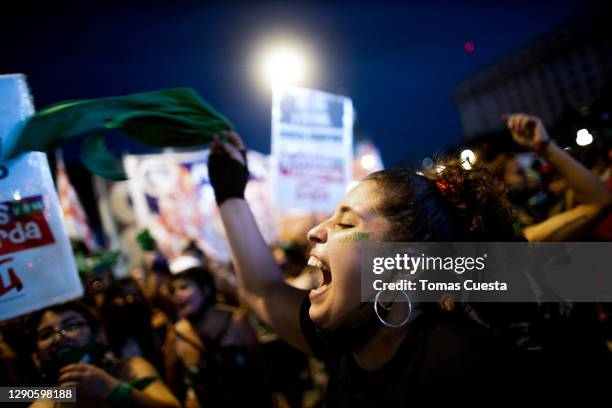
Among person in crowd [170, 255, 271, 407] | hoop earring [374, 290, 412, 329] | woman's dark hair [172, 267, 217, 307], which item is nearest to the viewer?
hoop earring [374, 290, 412, 329]

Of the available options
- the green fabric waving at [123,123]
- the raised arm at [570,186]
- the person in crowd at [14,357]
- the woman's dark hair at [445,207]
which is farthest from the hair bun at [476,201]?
the person in crowd at [14,357]

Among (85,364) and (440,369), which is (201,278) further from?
(440,369)

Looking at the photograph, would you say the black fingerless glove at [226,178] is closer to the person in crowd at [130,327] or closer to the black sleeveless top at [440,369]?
the black sleeveless top at [440,369]

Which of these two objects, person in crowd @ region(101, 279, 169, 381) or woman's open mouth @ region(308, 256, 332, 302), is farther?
person in crowd @ region(101, 279, 169, 381)

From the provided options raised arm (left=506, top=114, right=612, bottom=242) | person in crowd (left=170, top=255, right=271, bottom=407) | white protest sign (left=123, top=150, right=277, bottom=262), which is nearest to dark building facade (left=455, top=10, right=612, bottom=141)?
white protest sign (left=123, top=150, right=277, bottom=262)

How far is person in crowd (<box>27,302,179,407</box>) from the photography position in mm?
1932

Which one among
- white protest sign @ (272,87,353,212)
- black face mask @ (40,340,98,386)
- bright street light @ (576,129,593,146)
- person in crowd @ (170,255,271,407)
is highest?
white protest sign @ (272,87,353,212)

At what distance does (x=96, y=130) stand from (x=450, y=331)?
175cm

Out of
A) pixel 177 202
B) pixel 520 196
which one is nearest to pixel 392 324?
pixel 520 196

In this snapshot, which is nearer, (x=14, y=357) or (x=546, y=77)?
(x=14, y=357)

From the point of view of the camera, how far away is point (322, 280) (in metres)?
1.70

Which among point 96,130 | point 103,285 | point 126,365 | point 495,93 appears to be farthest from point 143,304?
point 495,93

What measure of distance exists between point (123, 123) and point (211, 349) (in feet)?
6.96

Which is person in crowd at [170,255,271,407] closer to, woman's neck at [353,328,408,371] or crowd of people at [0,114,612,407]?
crowd of people at [0,114,612,407]
